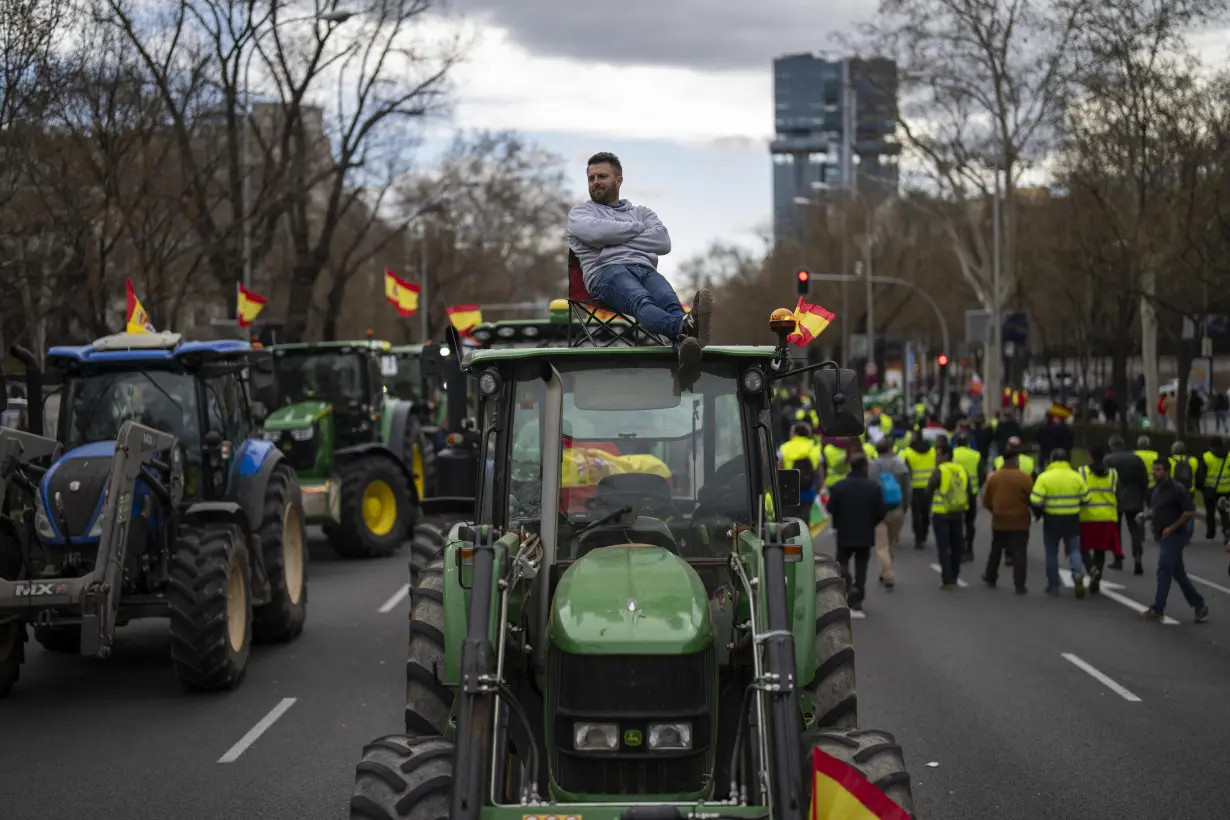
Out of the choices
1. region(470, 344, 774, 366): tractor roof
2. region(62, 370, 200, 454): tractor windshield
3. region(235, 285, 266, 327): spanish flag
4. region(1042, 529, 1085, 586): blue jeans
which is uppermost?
region(235, 285, 266, 327): spanish flag

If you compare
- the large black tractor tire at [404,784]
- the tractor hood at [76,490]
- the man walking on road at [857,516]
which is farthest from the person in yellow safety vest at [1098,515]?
the large black tractor tire at [404,784]

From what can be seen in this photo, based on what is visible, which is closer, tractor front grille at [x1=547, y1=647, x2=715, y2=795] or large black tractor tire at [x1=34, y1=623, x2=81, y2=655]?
tractor front grille at [x1=547, y1=647, x2=715, y2=795]

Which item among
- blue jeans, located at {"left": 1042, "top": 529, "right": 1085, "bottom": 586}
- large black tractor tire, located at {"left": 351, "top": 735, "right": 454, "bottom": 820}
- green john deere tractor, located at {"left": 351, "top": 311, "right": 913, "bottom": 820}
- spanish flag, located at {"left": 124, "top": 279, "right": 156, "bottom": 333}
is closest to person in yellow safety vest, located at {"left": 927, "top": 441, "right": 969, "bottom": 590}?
blue jeans, located at {"left": 1042, "top": 529, "right": 1085, "bottom": 586}

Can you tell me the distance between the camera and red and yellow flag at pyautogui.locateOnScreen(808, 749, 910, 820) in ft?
20.3

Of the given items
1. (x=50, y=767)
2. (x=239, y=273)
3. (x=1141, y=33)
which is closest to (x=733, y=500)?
(x=50, y=767)

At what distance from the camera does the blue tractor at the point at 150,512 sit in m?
12.2

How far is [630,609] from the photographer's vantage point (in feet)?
21.0

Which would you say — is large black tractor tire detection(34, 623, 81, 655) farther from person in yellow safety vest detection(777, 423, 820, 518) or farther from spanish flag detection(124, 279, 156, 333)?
person in yellow safety vest detection(777, 423, 820, 518)

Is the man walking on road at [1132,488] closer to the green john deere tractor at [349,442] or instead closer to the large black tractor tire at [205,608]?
the green john deere tractor at [349,442]

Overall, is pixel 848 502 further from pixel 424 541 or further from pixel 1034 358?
pixel 1034 358

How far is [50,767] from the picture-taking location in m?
10.6

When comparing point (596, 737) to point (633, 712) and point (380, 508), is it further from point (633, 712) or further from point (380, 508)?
point (380, 508)

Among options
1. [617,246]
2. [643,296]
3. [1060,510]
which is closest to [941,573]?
[1060,510]

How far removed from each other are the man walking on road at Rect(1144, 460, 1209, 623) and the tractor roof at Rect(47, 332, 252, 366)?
964 centimetres
